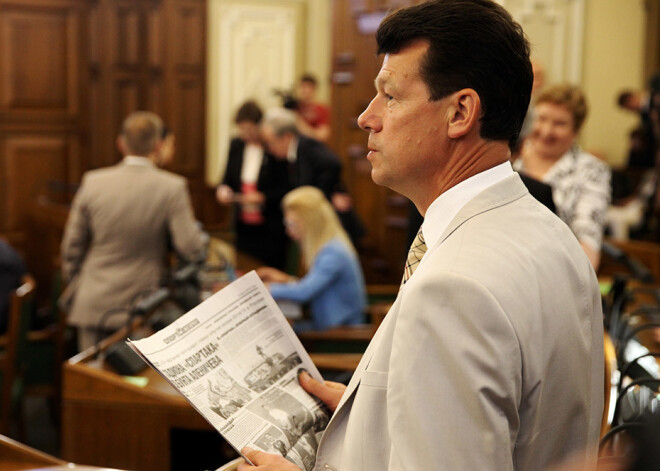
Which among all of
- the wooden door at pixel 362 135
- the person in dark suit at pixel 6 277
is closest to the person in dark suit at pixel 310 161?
the wooden door at pixel 362 135

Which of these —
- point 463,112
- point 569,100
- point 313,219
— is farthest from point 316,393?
point 313,219

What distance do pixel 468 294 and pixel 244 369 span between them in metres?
0.51

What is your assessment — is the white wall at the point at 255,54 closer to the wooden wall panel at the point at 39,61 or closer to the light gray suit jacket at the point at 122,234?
the wooden wall panel at the point at 39,61

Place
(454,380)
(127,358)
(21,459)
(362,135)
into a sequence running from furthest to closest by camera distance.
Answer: (362,135)
(127,358)
(21,459)
(454,380)

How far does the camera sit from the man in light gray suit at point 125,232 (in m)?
4.09

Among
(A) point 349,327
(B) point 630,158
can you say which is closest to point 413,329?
(A) point 349,327

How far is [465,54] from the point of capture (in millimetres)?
1182

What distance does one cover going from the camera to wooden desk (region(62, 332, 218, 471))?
2.86 m

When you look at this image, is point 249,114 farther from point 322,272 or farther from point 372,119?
point 372,119

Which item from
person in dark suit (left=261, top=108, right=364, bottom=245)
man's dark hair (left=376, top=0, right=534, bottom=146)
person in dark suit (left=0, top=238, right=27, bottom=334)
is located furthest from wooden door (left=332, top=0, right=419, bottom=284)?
man's dark hair (left=376, top=0, right=534, bottom=146)

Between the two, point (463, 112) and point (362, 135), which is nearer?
point (463, 112)

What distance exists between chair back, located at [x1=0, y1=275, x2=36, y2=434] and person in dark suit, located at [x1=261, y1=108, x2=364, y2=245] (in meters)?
2.40

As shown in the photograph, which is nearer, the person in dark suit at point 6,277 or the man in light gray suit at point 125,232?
the man in light gray suit at point 125,232

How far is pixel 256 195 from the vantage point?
6.16 metres
